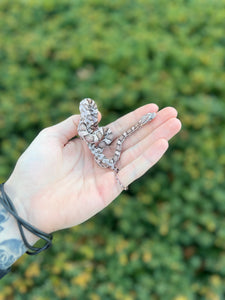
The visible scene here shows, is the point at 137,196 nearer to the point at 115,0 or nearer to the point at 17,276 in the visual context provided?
the point at 17,276

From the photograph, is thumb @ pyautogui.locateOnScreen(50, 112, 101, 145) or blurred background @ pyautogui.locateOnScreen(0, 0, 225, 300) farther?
blurred background @ pyautogui.locateOnScreen(0, 0, 225, 300)

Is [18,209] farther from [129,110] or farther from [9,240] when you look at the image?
[129,110]

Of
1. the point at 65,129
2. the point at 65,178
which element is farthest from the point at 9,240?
the point at 65,129

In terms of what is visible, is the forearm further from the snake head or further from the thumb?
the snake head

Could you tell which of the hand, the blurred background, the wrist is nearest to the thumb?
the hand

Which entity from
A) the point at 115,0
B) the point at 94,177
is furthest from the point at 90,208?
the point at 115,0
